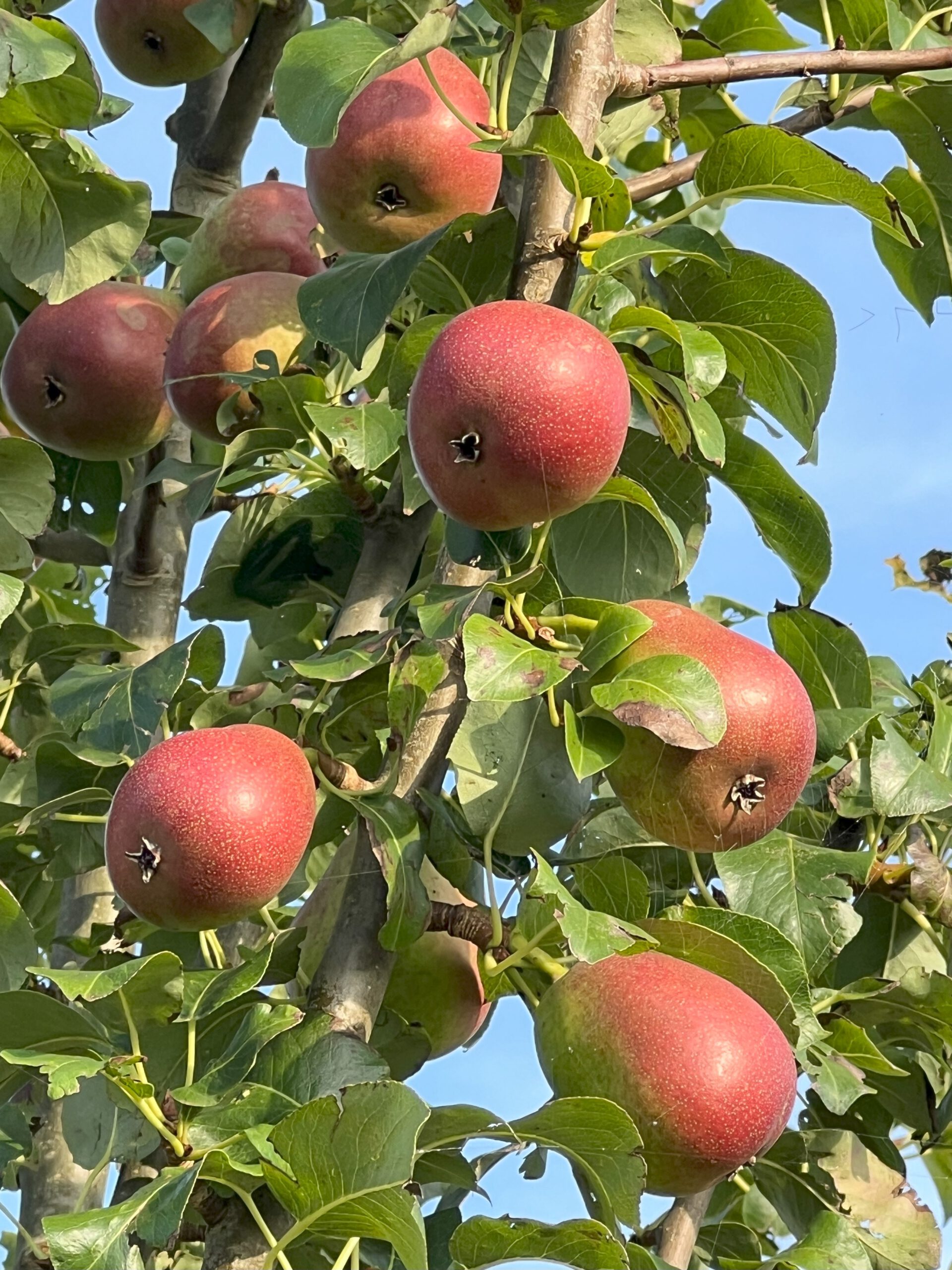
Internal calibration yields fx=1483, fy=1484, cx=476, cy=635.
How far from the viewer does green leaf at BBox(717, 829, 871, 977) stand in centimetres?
137

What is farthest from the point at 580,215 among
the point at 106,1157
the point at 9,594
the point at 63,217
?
the point at 106,1157

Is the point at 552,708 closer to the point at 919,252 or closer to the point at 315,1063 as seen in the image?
the point at 315,1063

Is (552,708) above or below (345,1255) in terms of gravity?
above

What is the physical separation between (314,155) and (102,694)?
569 millimetres

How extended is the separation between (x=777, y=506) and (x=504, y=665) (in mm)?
498

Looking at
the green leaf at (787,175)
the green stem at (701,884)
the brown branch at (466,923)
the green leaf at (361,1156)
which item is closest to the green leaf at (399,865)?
the brown branch at (466,923)

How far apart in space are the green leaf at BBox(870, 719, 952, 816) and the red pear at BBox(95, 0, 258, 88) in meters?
1.25

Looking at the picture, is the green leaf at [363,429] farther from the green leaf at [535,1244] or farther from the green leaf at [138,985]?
the green leaf at [535,1244]

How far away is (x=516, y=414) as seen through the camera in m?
1.09

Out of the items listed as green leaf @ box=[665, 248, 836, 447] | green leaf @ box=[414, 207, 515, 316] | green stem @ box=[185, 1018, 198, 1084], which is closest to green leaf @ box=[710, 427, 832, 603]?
green leaf @ box=[665, 248, 836, 447]

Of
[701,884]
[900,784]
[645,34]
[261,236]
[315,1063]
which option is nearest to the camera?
[315,1063]

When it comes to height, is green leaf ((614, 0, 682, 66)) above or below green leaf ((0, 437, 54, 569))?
above

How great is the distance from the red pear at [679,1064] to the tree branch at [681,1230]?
0.25 meters

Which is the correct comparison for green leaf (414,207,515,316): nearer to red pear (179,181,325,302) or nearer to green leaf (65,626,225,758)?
green leaf (65,626,225,758)
